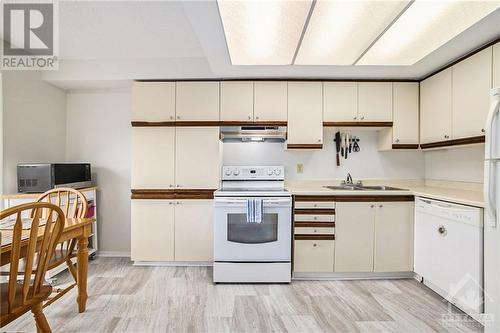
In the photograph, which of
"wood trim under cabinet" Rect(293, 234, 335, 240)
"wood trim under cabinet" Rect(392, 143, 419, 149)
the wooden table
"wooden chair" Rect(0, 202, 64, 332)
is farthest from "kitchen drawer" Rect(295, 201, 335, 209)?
"wooden chair" Rect(0, 202, 64, 332)

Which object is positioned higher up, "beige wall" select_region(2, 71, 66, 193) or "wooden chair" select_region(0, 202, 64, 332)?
"beige wall" select_region(2, 71, 66, 193)

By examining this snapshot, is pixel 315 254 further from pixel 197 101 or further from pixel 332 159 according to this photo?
pixel 197 101

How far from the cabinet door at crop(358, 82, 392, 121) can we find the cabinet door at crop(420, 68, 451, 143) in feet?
1.15

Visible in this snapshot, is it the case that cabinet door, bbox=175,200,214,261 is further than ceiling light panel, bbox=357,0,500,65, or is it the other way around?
cabinet door, bbox=175,200,214,261

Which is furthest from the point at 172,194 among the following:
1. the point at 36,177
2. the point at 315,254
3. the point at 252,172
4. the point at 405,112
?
the point at 405,112

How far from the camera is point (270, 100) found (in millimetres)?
2924

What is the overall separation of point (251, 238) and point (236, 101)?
5.03ft

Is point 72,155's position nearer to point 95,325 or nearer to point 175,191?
Answer: point 175,191

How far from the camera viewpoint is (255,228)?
2.56m

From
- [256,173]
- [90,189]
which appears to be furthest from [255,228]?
[90,189]

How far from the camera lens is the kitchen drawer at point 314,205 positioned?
2604mm

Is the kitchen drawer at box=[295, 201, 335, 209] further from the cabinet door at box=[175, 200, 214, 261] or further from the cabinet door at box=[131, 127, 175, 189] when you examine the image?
the cabinet door at box=[131, 127, 175, 189]

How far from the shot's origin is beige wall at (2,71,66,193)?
2.61 meters

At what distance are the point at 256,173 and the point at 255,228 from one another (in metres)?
0.76
